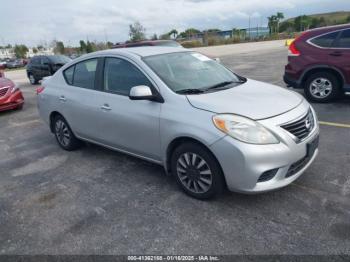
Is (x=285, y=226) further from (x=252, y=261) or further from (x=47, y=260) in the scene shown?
(x=47, y=260)

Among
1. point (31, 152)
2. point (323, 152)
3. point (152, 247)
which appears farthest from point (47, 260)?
point (323, 152)

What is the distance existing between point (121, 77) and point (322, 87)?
499 cm

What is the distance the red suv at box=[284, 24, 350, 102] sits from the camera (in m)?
6.63

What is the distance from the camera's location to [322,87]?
700 centimetres

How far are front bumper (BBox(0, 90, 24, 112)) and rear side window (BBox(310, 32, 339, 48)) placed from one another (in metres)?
8.00

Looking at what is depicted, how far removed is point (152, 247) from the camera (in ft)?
9.06

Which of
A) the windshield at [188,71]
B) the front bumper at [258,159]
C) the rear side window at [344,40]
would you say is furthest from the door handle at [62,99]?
the rear side window at [344,40]

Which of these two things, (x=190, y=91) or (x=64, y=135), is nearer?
(x=190, y=91)

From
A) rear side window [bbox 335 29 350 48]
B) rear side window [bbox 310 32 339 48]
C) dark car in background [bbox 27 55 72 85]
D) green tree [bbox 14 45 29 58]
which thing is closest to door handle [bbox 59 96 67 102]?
rear side window [bbox 310 32 339 48]

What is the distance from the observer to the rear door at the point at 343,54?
6543 millimetres

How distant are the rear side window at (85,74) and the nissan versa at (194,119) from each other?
0.02 meters

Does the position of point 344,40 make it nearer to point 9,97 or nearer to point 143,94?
point 143,94

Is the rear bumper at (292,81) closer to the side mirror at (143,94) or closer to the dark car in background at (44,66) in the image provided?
the side mirror at (143,94)

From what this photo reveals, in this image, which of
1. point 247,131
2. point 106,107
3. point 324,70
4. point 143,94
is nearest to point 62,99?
point 106,107
